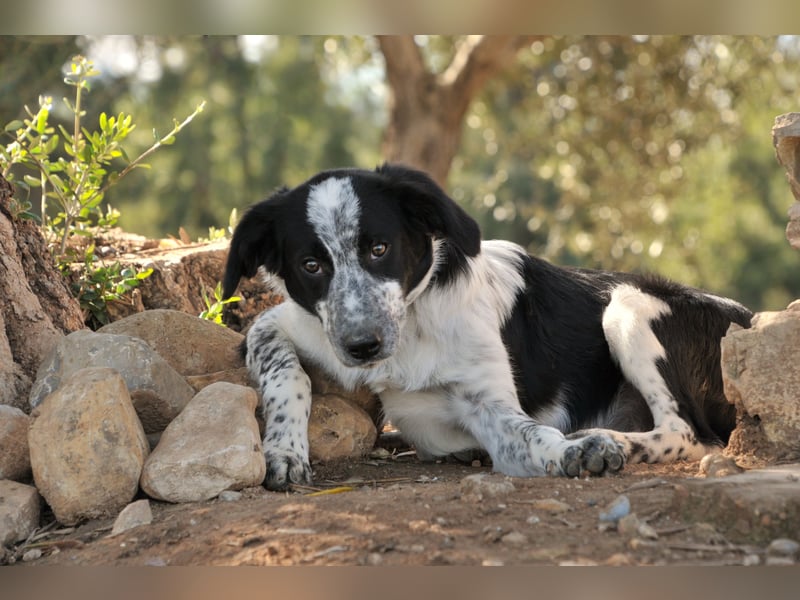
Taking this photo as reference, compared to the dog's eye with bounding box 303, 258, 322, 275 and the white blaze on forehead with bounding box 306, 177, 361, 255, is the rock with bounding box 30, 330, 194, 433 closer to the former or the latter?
the dog's eye with bounding box 303, 258, 322, 275

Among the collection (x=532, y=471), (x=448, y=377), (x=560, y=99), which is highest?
(x=560, y=99)

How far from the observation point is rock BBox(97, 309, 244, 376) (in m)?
4.93

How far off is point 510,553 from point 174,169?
19.2 meters

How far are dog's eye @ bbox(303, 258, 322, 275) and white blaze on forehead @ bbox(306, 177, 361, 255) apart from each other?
0.33 feet

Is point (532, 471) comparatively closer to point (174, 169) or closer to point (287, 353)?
point (287, 353)

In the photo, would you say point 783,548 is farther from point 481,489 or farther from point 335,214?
point 335,214

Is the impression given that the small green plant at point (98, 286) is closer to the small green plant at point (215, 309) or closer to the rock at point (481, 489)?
the small green plant at point (215, 309)

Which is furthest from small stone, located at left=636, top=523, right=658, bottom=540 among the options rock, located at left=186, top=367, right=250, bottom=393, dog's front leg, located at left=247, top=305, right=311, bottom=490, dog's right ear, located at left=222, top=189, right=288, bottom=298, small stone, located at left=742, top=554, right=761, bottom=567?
rock, located at left=186, top=367, right=250, bottom=393

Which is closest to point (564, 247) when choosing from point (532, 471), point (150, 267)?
point (150, 267)

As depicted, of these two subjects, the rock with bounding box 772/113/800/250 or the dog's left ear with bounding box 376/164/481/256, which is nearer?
the rock with bounding box 772/113/800/250

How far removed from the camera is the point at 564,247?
684 inches

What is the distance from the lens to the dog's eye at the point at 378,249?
4.20 meters

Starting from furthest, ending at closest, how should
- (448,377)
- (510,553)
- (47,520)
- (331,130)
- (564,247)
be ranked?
(331,130)
(564,247)
(448,377)
(47,520)
(510,553)

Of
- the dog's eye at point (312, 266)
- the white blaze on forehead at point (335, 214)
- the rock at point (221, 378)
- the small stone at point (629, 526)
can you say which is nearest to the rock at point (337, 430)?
the rock at point (221, 378)
